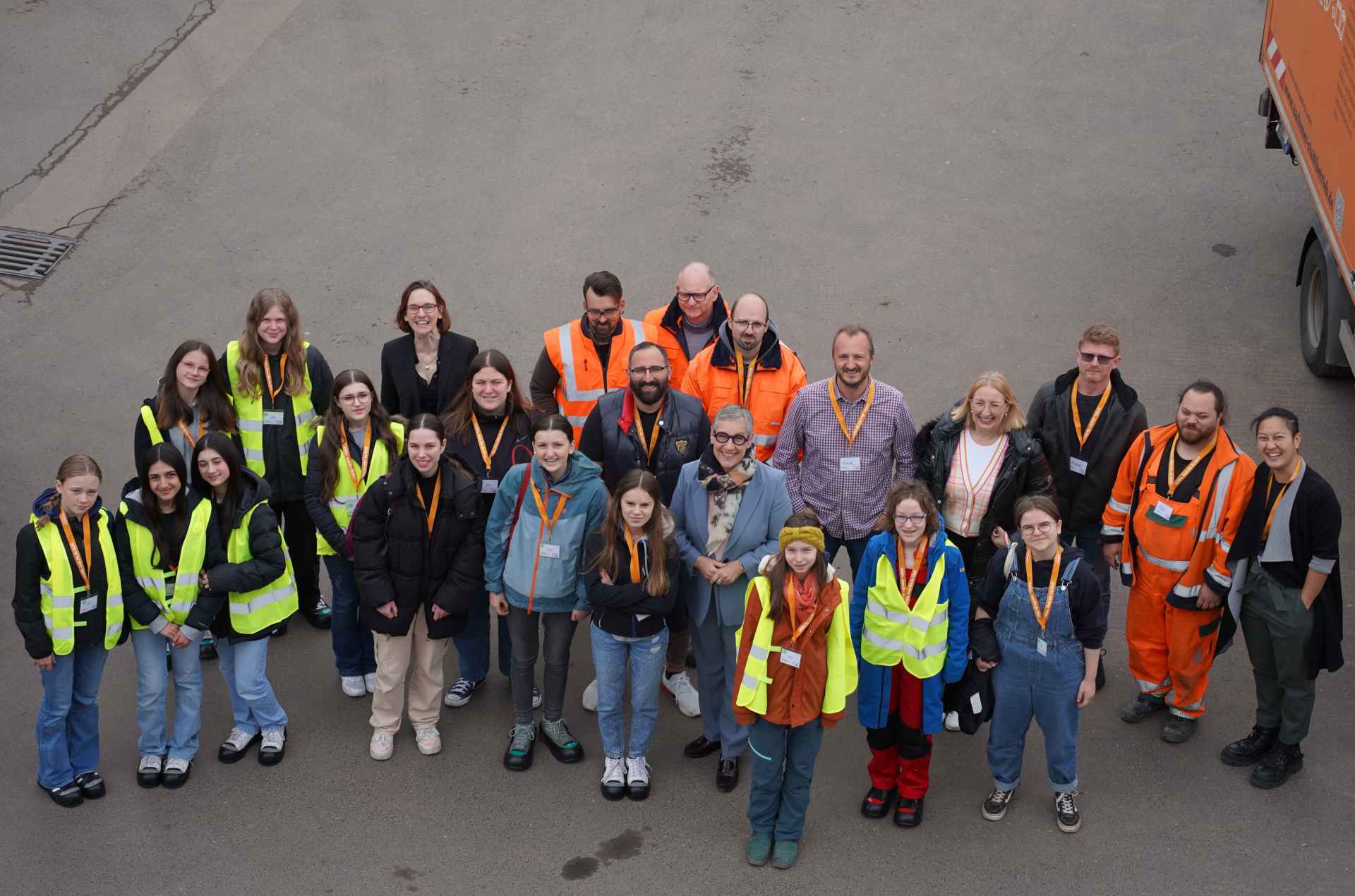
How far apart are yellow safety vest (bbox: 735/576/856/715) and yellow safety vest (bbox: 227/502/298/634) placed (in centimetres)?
247

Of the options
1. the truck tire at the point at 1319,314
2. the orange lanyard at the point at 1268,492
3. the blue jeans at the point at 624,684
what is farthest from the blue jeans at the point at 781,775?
the truck tire at the point at 1319,314

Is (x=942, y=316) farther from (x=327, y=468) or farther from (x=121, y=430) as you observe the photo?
(x=121, y=430)

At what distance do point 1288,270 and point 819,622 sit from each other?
7295 mm

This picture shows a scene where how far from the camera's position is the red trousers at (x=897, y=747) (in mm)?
6469

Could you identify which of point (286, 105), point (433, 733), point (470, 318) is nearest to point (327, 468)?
point (433, 733)

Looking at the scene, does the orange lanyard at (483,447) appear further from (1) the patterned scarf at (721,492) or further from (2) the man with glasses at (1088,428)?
(2) the man with glasses at (1088,428)

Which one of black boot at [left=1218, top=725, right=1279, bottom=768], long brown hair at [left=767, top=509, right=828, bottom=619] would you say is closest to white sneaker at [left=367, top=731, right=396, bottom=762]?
long brown hair at [left=767, top=509, right=828, bottom=619]

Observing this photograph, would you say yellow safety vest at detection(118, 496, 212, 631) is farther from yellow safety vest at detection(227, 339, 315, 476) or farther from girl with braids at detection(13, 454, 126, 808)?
yellow safety vest at detection(227, 339, 315, 476)

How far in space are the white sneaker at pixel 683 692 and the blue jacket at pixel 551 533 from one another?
42.1 inches

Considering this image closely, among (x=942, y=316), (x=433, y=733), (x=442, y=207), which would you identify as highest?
(x=442, y=207)

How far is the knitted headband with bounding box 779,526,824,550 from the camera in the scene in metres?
5.97

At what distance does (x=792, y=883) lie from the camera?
20.8 ft

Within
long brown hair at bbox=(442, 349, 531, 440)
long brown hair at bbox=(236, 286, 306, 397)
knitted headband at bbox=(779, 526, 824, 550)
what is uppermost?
long brown hair at bbox=(236, 286, 306, 397)

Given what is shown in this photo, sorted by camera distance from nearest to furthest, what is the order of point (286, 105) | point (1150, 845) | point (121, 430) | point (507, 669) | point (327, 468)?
point (1150, 845)
point (327, 468)
point (507, 669)
point (121, 430)
point (286, 105)
